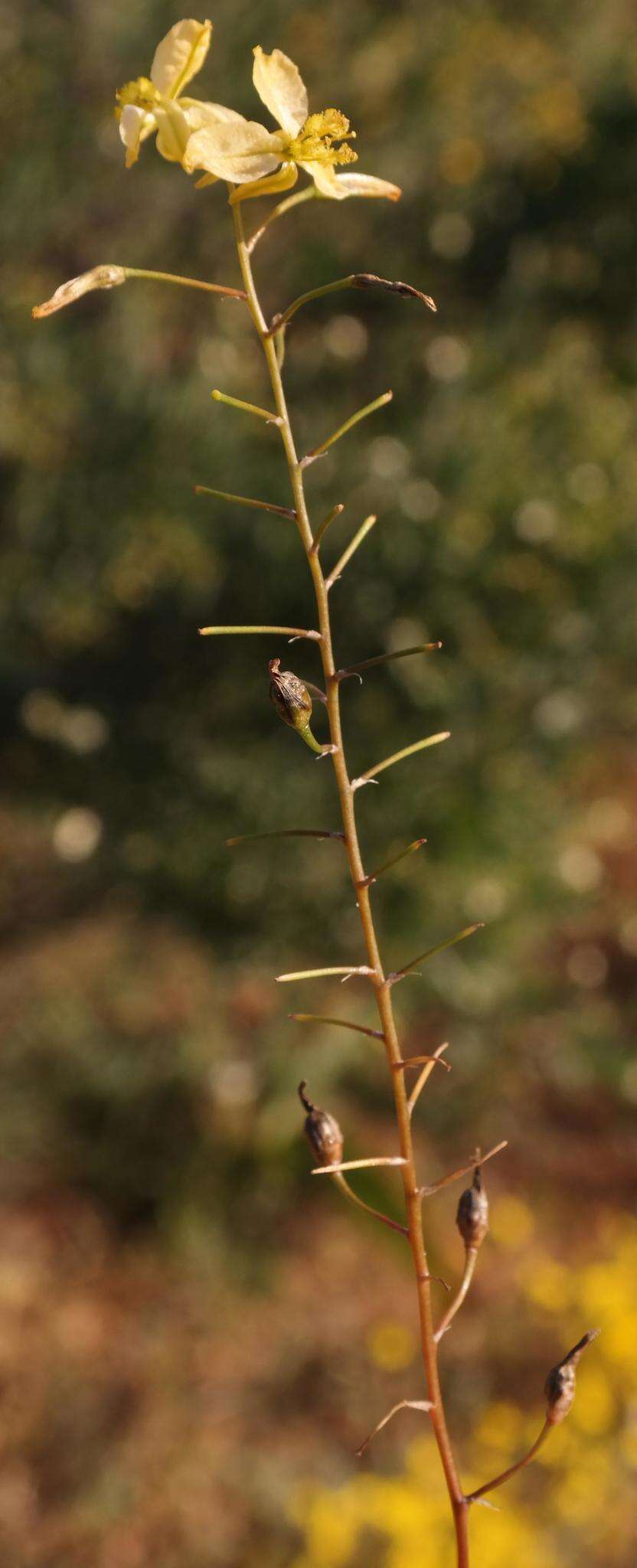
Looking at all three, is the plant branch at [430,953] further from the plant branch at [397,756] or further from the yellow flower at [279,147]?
the yellow flower at [279,147]

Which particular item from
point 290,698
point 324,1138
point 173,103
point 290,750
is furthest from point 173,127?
point 290,750

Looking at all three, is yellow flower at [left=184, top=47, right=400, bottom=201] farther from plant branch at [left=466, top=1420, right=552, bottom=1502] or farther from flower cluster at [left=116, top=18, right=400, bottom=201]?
plant branch at [left=466, top=1420, right=552, bottom=1502]

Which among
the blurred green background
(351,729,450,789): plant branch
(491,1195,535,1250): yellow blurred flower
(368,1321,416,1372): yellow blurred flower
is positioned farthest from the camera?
(491,1195,535,1250): yellow blurred flower

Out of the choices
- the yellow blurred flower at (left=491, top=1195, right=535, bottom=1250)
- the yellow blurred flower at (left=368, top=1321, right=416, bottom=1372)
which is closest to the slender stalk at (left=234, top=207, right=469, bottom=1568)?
the yellow blurred flower at (left=368, top=1321, right=416, bottom=1372)

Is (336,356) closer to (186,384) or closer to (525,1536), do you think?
(186,384)

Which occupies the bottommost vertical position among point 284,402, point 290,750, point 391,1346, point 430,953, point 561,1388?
point 391,1346

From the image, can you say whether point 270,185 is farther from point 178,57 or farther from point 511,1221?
point 511,1221
